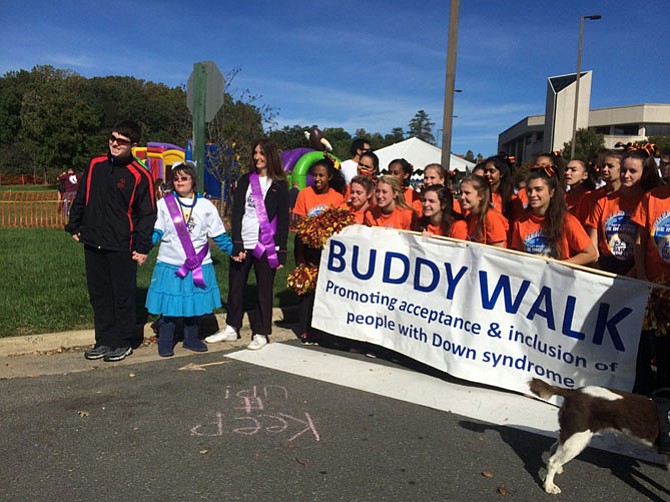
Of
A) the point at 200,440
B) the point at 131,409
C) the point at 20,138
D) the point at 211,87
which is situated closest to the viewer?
the point at 200,440

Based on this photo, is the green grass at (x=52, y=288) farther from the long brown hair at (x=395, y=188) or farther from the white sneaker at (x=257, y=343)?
the long brown hair at (x=395, y=188)

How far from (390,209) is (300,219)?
0.94 m

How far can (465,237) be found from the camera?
5.61m

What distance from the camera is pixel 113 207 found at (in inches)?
209

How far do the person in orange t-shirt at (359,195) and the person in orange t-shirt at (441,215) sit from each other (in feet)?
2.48

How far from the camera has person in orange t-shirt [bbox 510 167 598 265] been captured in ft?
15.8

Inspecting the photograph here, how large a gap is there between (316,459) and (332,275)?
8.69ft

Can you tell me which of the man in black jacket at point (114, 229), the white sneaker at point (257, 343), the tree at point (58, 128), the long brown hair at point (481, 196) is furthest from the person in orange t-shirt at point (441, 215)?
the tree at point (58, 128)

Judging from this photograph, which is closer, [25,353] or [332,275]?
[25,353]

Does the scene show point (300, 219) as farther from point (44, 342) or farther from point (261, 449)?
point (261, 449)

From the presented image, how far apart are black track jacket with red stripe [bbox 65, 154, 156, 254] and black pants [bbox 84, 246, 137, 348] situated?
130mm

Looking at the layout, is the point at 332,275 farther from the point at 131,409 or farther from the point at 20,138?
the point at 20,138

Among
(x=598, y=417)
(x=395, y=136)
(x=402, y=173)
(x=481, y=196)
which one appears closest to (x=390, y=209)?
(x=481, y=196)

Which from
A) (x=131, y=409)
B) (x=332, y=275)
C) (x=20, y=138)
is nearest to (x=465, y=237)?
(x=332, y=275)
